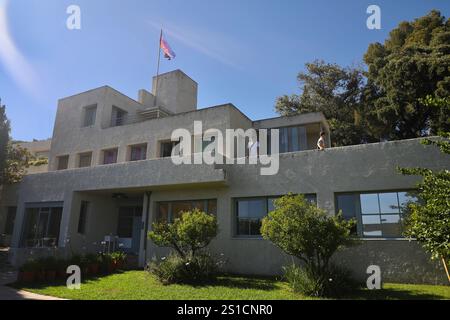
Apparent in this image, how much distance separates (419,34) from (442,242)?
Result: 2173 centimetres

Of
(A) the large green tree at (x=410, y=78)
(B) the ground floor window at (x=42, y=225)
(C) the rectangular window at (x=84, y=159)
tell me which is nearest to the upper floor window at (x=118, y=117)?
(C) the rectangular window at (x=84, y=159)

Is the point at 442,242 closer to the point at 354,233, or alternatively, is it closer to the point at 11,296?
the point at 354,233

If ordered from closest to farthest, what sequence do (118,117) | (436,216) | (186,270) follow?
(436,216) → (186,270) → (118,117)

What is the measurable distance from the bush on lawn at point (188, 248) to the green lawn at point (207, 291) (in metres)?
0.48

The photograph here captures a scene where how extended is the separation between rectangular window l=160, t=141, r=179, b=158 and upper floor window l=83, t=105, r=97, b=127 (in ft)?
20.8

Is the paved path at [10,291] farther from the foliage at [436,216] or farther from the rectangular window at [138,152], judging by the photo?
the foliage at [436,216]

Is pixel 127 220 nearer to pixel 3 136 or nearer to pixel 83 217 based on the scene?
pixel 83 217

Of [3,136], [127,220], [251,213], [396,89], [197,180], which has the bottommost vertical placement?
[127,220]

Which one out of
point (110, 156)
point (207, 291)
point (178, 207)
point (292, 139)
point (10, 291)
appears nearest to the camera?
point (207, 291)

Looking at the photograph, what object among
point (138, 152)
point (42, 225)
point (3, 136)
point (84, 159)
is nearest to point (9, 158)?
point (3, 136)

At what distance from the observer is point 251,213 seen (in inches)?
546

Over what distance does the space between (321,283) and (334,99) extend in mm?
24781

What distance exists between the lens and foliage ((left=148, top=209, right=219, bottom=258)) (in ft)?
38.0

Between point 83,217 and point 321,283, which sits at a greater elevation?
point 83,217
